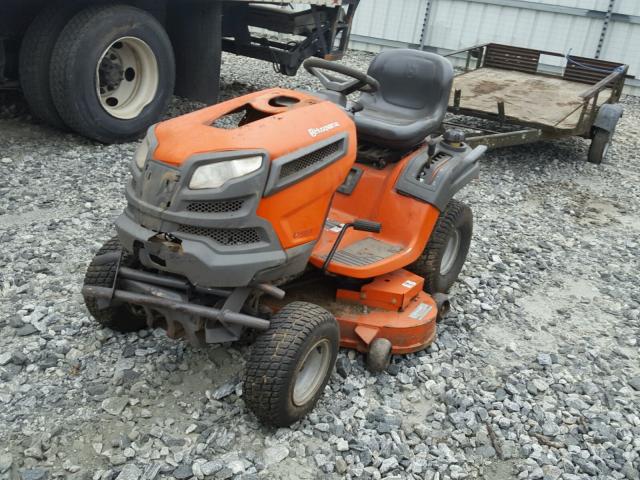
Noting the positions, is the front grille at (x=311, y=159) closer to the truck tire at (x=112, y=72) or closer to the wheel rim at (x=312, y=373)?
the wheel rim at (x=312, y=373)

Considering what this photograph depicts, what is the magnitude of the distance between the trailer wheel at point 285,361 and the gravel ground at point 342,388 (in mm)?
134

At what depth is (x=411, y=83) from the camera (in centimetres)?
359

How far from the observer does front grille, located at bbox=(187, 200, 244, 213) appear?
89.8 inches

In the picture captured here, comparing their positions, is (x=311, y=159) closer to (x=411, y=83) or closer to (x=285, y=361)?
(x=285, y=361)

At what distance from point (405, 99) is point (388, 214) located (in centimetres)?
74

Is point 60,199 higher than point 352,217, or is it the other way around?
point 352,217

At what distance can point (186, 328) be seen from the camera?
2.47 meters

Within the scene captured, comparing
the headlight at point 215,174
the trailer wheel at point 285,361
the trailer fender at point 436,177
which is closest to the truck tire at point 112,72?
the trailer fender at point 436,177

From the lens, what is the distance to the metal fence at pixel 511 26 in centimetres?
1123

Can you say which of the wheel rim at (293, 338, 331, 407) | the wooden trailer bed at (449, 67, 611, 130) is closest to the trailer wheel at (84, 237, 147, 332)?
the wheel rim at (293, 338, 331, 407)

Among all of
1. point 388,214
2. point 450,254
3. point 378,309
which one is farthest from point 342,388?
point 450,254

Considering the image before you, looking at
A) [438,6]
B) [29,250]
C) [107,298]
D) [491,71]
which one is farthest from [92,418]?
[438,6]

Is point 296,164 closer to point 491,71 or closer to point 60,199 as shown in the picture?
point 60,199

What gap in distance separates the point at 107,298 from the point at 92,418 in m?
0.46
